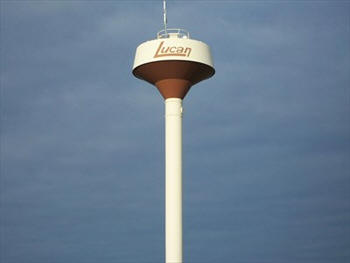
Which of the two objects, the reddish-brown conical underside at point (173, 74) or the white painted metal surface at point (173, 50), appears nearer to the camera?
the white painted metal surface at point (173, 50)

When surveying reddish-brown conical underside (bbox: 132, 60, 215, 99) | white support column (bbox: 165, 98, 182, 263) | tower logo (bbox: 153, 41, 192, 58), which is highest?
tower logo (bbox: 153, 41, 192, 58)

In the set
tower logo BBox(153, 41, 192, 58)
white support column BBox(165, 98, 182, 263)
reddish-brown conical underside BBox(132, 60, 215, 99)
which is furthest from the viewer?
reddish-brown conical underside BBox(132, 60, 215, 99)

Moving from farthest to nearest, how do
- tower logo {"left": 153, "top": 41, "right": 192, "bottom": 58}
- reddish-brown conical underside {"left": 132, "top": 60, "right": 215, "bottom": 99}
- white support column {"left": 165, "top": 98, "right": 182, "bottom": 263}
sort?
reddish-brown conical underside {"left": 132, "top": 60, "right": 215, "bottom": 99}
tower logo {"left": 153, "top": 41, "right": 192, "bottom": 58}
white support column {"left": 165, "top": 98, "right": 182, "bottom": 263}

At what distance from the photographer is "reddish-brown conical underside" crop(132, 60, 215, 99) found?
5053cm

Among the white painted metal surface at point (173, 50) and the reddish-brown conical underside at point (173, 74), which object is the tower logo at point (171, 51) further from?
the reddish-brown conical underside at point (173, 74)

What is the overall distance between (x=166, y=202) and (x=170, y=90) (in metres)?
7.15

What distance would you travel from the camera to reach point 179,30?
52.3 metres

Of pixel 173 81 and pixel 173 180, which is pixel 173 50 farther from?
pixel 173 180

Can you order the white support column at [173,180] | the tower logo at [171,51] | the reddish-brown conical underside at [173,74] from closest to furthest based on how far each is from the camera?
the white support column at [173,180], the tower logo at [171,51], the reddish-brown conical underside at [173,74]

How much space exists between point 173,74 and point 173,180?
6.73 meters

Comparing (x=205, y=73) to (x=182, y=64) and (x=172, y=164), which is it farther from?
(x=172, y=164)

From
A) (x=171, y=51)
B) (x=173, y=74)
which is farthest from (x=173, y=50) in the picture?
(x=173, y=74)

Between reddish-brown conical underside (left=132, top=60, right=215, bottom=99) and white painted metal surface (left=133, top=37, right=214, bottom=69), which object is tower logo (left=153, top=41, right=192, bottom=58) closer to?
white painted metal surface (left=133, top=37, right=214, bottom=69)

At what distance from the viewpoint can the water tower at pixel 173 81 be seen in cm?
4991
